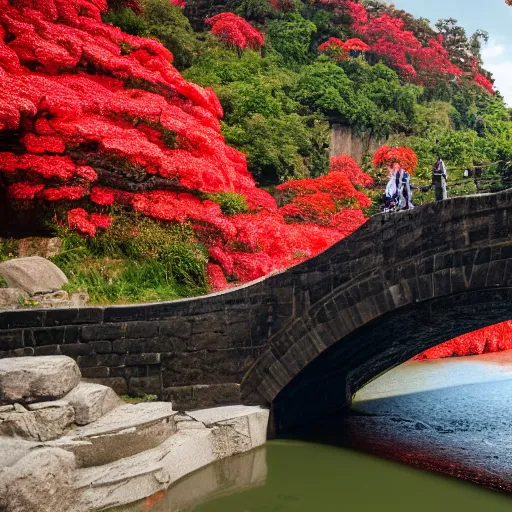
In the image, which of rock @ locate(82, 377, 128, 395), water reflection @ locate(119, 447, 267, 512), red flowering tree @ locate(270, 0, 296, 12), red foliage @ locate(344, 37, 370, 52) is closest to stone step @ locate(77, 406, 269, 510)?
water reflection @ locate(119, 447, 267, 512)

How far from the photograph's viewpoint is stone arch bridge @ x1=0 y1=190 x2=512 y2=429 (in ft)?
27.8

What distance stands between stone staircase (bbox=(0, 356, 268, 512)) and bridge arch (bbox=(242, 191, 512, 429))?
138 cm

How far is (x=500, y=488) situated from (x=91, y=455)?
5565 mm

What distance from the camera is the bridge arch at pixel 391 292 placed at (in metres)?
7.39

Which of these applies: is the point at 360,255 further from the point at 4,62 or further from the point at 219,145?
the point at 4,62

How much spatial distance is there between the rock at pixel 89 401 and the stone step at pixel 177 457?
2.72 feet

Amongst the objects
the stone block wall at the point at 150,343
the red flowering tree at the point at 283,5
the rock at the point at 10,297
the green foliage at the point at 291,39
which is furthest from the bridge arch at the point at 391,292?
the red flowering tree at the point at 283,5

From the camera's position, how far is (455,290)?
7.57m

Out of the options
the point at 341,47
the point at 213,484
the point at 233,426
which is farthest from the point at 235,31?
the point at 213,484

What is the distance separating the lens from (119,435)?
796cm

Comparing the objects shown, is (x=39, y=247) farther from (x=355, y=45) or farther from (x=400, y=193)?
(x=355, y=45)

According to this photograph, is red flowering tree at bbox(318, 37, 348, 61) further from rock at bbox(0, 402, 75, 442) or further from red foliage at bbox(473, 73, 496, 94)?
rock at bbox(0, 402, 75, 442)

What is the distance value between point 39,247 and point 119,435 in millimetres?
7093

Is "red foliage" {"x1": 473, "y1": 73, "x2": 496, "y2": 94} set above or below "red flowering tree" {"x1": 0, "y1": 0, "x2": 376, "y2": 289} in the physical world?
above
